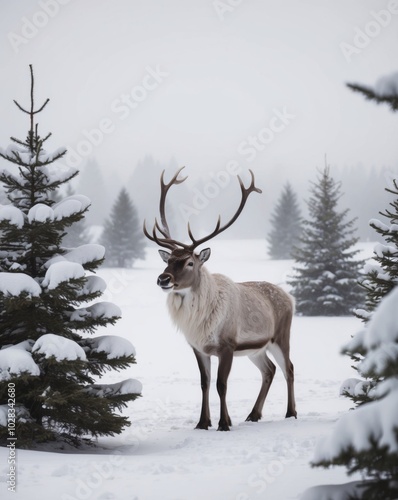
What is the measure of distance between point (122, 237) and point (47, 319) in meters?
33.9

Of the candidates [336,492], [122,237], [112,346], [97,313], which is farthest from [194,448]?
[122,237]

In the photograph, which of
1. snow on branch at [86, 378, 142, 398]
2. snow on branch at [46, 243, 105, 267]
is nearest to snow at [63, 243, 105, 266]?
snow on branch at [46, 243, 105, 267]

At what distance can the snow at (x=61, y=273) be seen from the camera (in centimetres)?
582

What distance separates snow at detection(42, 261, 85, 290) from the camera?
19.1ft

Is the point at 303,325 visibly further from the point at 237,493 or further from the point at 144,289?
the point at 237,493

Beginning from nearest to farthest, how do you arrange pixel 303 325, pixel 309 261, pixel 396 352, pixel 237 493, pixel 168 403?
pixel 396 352
pixel 237 493
pixel 168 403
pixel 303 325
pixel 309 261

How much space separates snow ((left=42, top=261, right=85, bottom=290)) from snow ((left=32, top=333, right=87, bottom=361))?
50 centimetres

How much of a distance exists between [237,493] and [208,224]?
88093mm

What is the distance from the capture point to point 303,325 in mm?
19094

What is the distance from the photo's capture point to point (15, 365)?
551 centimetres

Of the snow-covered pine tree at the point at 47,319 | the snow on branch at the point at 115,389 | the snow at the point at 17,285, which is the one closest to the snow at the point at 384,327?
the snow-covered pine tree at the point at 47,319

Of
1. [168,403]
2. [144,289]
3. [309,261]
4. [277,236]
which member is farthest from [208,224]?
[168,403]

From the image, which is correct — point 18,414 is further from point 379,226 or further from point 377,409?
point 377,409

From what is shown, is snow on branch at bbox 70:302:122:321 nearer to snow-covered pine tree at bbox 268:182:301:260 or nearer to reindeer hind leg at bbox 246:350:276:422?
reindeer hind leg at bbox 246:350:276:422
